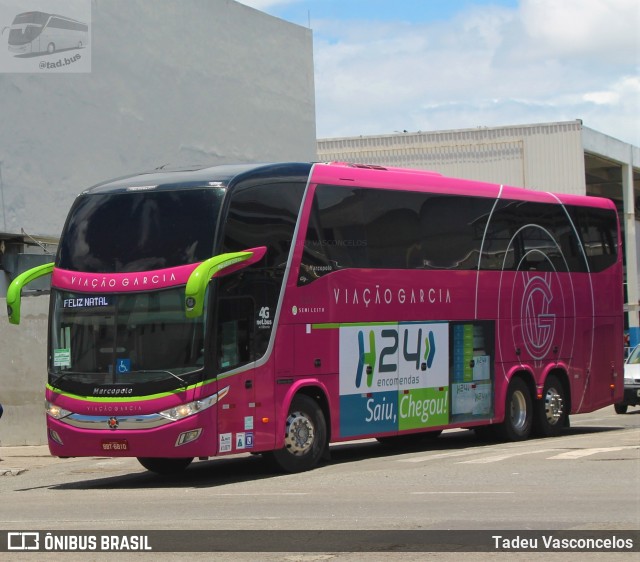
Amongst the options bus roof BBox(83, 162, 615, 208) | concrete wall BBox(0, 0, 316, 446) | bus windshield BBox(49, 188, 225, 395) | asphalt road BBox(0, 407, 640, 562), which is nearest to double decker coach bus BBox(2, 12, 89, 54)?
concrete wall BBox(0, 0, 316, 446)

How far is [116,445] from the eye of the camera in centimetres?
1562

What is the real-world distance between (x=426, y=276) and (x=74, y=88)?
11.7 metres

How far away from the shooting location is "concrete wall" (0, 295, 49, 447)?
78.8 feet

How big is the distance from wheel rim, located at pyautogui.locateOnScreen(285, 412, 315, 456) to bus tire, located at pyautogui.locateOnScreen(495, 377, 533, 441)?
5273mm

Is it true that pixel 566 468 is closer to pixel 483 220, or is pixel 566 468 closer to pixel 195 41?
pixel 483 220

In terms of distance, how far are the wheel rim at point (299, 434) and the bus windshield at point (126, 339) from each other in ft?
6.52

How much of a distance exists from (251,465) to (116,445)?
376 cm

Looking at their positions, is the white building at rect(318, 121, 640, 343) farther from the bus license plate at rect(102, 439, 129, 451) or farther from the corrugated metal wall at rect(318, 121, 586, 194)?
the bus license plate at rect(102, 439, 129, 451)

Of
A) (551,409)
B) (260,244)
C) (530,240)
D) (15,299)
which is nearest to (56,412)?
(15,299)

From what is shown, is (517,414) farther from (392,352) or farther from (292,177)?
(292,177)

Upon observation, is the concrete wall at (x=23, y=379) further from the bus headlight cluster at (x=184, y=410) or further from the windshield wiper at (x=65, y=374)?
the bus headlight cluster at (x=184, y=410)

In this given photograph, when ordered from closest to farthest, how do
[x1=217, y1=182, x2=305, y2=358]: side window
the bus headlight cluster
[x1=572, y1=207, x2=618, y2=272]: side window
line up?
the bus headlight cluster
[x1=217, y1=182, x2=305, y2=358]: side window
[x1=572, y1=207, x2=618, y2=272]: side window

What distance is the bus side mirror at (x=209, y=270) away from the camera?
14.6 meters

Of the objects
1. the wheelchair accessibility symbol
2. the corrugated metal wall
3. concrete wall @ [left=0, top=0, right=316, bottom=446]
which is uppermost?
the corrugated metal wall
